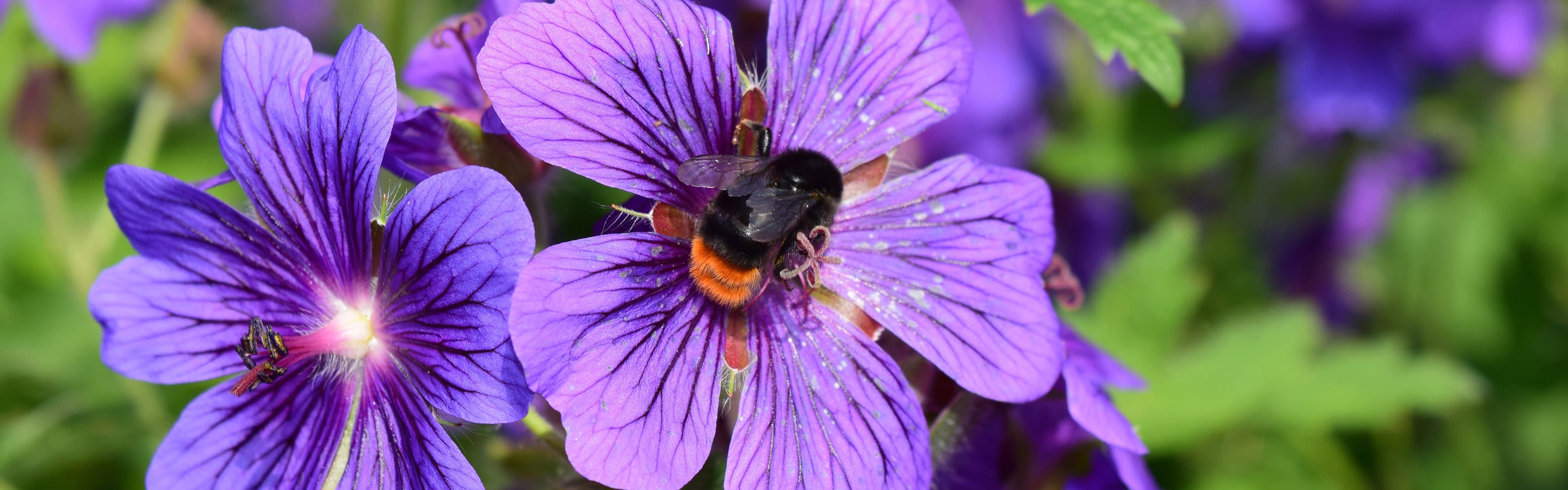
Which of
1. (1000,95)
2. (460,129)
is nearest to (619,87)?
(460,129)

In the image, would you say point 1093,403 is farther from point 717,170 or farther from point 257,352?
point 257,352

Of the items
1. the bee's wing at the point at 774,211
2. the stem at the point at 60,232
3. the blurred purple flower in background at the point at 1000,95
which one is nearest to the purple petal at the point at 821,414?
the bee's wing at the point at 774,211

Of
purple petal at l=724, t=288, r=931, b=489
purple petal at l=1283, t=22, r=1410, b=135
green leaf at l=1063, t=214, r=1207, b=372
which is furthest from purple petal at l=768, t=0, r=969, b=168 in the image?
purple petal at l=1283, t=22, r=1410, b=135

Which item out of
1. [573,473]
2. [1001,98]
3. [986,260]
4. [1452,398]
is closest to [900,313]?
[986,260]

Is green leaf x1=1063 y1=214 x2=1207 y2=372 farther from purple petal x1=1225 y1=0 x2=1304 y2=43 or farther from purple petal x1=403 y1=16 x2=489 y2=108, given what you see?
purple petal x1=403 y1=16 x2=489 y2=108

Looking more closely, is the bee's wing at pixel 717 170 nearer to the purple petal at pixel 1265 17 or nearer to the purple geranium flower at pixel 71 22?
the purple geranium flower at pixel 71 22

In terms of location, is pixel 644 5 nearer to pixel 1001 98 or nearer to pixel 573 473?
pixel 573 473

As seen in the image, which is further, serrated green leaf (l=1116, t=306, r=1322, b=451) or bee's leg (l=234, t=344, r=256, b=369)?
serrated green leaf (l=1116, t=306, r=1322, b=451)
